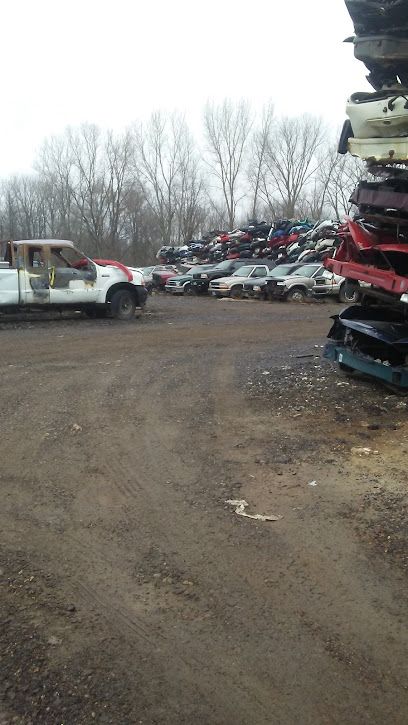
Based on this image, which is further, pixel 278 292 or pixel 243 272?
pixel 243 272

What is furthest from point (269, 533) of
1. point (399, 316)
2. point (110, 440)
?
point (399, 316)

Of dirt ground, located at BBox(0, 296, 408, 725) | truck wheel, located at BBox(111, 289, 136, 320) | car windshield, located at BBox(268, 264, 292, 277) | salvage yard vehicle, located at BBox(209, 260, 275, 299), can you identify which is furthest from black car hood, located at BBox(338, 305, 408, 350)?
salvage yard vehicle, located at BBox(209, 260, 275, 299)

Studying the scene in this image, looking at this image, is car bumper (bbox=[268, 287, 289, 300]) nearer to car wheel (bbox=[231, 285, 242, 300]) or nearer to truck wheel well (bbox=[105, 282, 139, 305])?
car wheel (bbox=[231, 285, 242, 300])

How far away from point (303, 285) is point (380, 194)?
1589 cm

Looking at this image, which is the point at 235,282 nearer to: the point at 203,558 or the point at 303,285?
the point at 303,285

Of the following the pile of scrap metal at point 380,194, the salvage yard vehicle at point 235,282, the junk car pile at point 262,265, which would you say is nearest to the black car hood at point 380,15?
the pile of scrap metal at point 380,194

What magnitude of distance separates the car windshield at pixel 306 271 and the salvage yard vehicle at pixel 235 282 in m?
2.28

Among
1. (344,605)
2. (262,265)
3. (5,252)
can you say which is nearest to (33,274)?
(5,252)

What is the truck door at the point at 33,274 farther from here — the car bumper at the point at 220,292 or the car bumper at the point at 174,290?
the car bumper at the point at 174,290

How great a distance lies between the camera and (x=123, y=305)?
16219mm

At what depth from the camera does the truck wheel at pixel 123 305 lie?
16.0 metres

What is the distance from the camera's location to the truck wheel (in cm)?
1597

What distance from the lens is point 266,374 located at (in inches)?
351

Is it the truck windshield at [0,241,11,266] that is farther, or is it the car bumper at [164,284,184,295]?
the car bumper at [164,284,184,295]
